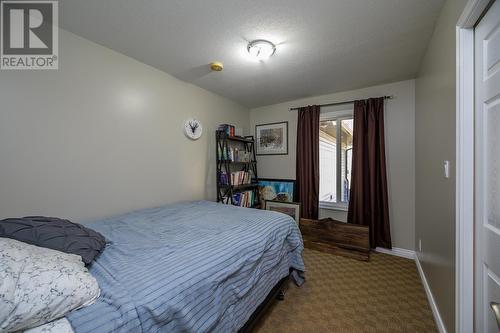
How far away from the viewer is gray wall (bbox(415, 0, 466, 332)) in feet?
4.04

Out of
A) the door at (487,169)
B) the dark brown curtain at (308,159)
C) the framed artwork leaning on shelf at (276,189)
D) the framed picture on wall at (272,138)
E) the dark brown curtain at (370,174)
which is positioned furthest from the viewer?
the framed picture on wall at (272,138)

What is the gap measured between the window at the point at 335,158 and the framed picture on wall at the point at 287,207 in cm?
44

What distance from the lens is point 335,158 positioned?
3.25 meters

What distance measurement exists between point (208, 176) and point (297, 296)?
6.40 feet

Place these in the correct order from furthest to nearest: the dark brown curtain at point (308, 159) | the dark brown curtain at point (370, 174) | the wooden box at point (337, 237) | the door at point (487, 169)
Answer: the dark brown curtain at point (308, 159) → the dark brown curtain at point (370, 174) → the wooden box at point (337, 237) → the door at point (487, 169)

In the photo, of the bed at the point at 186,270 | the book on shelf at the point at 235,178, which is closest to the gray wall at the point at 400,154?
the bed at the point at 186,270

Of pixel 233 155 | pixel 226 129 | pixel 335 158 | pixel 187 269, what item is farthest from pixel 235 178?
pixel 187 269

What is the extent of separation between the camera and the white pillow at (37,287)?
566 mm

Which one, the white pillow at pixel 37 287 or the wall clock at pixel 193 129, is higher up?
the wall clock at pixel 193 129

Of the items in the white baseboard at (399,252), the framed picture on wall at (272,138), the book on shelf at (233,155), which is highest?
the framed picture on wall at (272,138)

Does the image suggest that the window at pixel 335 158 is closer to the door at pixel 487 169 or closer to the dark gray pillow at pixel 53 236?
the door at pixel 487 169

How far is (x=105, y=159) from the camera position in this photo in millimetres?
Result: 1947

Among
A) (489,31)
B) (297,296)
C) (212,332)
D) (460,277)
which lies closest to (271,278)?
(297,296)

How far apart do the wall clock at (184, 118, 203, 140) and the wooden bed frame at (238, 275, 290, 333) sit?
2.09 m
